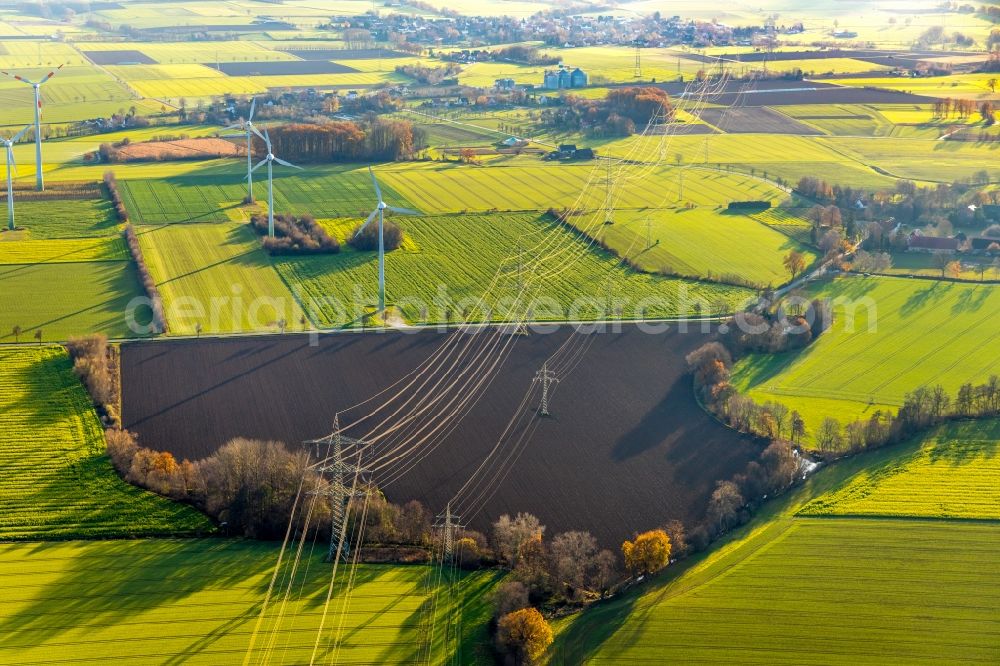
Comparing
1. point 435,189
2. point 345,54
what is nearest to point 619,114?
point 435,189

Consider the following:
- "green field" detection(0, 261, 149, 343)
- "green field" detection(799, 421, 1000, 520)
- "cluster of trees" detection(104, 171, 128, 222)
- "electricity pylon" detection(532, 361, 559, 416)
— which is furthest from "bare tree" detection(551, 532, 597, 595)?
"cluster of trees" detection(104, 171, 128, 222)

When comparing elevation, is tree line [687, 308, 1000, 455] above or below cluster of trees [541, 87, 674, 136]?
below

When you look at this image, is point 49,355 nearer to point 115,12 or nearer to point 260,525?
point 260,525

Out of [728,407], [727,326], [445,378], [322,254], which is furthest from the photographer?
[322,254]

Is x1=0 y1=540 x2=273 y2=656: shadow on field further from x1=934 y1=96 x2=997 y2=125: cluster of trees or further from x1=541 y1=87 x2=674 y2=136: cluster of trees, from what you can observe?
x1=934 y1=96 x2=997 y2=125: cluster of trees

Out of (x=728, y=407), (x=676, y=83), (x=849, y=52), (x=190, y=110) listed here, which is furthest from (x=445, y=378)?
(x=849, y=52)

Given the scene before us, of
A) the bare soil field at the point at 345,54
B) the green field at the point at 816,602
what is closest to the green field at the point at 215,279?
the green field at the point at 816,602

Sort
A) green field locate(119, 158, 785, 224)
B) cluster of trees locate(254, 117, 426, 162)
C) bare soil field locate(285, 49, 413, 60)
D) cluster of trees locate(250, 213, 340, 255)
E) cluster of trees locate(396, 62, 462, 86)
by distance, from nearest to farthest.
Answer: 1. cluster of trees locate(250, 213, 340, 255)
2. green field locate(119, 158, 785, 224)
3. cluster of trees locate(254, 117, 426, 162)
4. cluster of trees locate(396, 62, 462, 86)
5. bare soil field locate(285, 49, 413, 60)

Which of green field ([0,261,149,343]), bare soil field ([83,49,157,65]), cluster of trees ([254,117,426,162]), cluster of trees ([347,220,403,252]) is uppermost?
bare soil field ([83,49,157,65])
